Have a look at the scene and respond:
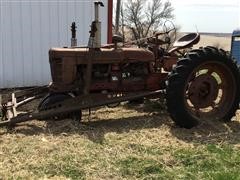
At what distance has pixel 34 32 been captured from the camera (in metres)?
12.8

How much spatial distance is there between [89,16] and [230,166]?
25.5 feet

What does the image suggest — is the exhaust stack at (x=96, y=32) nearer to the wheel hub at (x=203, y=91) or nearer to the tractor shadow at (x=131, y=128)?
the tractor shadow at (x=131, y=128)

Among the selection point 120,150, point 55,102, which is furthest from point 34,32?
point 120,150

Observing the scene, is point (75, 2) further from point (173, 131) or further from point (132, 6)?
point (132, 6)

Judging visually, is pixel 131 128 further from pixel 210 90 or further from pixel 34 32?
pixel 34 32

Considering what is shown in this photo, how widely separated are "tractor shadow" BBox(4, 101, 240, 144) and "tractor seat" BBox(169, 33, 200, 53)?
3.85ft

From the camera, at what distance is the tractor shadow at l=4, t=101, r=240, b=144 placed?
7391mm

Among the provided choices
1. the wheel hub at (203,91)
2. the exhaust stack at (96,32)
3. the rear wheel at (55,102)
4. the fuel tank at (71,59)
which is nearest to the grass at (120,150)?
the rear wheel at (55,102)

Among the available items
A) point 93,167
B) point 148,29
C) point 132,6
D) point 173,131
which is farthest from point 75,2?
point 132,6

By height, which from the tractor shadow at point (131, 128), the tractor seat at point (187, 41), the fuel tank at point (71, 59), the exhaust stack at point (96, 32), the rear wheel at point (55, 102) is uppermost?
the exhaust stack at point (96, 32)

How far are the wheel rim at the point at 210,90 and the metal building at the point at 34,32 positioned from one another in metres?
5.26

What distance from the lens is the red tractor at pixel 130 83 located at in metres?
7.83

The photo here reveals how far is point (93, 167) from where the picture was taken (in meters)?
6.05

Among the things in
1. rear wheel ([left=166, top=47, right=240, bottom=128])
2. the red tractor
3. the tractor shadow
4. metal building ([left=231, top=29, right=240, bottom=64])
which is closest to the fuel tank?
the red tractor
